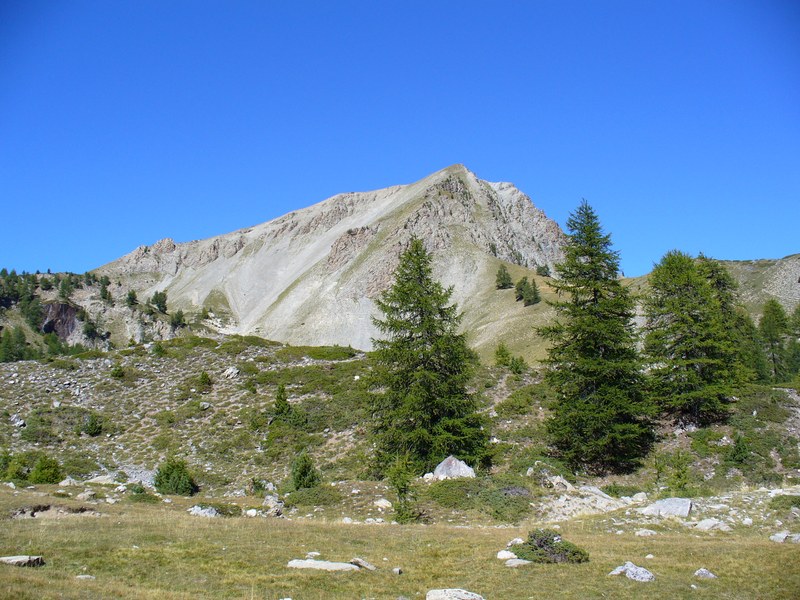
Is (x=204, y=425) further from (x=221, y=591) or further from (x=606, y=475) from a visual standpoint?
(x=221, y=591)

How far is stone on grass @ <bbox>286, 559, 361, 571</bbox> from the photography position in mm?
12016

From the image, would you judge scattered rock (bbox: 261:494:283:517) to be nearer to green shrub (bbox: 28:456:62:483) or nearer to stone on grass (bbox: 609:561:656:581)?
green shrub (bbox: 28:456:62:483)

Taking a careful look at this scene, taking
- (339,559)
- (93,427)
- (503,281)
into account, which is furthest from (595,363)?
(503,281)

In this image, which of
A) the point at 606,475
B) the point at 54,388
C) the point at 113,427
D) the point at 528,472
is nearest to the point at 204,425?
the point at 113,427

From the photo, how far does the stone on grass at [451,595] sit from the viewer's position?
9.69 meters

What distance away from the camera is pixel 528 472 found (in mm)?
26141

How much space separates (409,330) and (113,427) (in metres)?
24.6

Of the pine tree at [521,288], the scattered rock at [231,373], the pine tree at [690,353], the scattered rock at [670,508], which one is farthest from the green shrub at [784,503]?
the pine tree at [521,288]

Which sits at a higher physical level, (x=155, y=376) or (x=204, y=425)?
(x=155, y=376)

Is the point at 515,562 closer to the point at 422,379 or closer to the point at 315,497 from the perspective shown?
the point at 315,497

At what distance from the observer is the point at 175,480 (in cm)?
2802

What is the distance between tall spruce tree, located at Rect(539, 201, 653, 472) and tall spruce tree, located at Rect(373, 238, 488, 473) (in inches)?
195

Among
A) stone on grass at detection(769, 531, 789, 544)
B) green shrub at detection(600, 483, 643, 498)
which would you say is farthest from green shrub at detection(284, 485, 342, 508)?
stone on grass at detection(769, 531, 789, 544)

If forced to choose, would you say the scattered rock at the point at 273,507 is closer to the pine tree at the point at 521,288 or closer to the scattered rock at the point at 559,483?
the scattered rock at the point at 559,483
